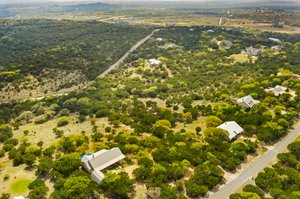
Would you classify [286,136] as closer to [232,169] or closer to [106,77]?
[232,169]

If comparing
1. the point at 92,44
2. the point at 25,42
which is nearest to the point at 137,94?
the point at 92,44

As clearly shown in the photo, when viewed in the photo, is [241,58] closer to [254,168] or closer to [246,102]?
[246,102]

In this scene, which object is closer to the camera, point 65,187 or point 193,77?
point 65,187

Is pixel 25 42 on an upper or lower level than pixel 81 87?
upper

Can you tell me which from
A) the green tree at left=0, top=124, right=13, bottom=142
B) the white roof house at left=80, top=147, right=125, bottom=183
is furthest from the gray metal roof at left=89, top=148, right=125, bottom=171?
the green tree at left=0, top=124, right=13, bottom=142

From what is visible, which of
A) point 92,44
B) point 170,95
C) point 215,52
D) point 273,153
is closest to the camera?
point 273,153

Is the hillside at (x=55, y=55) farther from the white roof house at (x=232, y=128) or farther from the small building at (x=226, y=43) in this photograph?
the white roof house at (x=232, y=128)

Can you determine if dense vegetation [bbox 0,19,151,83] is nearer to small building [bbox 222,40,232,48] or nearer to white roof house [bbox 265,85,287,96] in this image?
small building [bbox 222,40,232,48]
